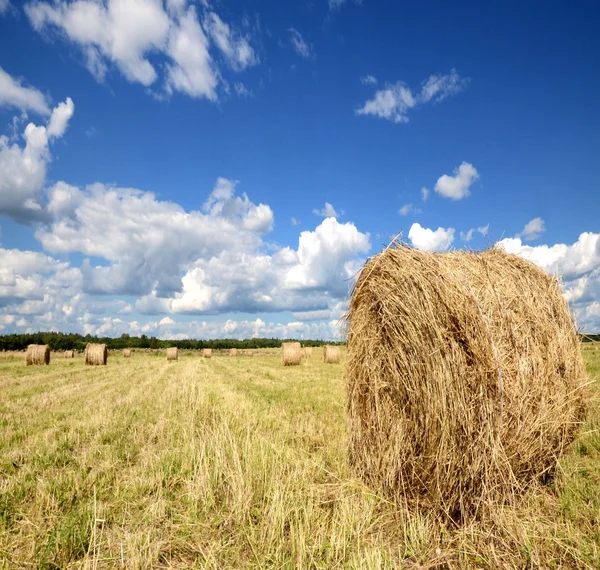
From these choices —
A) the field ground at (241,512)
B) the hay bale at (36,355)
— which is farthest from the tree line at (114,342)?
the field ground at (241,512)

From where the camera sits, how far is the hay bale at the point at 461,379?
3.93 m

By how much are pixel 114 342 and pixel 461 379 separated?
10920 centimetres

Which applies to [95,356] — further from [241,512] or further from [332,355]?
[241,512]

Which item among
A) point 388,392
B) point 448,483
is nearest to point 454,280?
point 388,392

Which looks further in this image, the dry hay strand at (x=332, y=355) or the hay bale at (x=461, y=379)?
the dry hay strand at (x=332, y=355)

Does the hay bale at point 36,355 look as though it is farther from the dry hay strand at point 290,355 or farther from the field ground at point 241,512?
the field ground at point 241,512

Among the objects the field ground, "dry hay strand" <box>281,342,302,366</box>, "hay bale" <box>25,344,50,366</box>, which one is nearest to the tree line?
"hay bale" <box>25,344,50,366</box>

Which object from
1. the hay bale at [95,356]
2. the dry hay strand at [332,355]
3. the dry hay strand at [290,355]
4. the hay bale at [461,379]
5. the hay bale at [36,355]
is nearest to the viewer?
the hay bale at [461,379]

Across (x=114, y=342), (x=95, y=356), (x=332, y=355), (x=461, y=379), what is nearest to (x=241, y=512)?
(x=461, y=379)

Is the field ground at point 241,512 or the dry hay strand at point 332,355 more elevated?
the dry hay strand at point 332,355

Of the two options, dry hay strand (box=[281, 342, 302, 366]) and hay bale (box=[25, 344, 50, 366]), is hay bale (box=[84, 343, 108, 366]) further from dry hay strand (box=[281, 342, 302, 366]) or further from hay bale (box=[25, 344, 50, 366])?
dry hay strand (box=[281, 342, 302, 366])

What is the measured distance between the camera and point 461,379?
394 centimetres

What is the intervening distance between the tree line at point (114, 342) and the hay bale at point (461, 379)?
78.4 meters

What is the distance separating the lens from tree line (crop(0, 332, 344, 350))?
3118 inches
